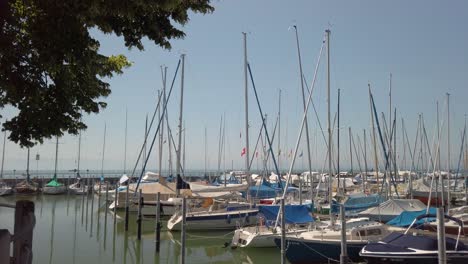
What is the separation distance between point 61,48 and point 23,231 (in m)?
2.44

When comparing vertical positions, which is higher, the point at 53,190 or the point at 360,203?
the point at 360,203

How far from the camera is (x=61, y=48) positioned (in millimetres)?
5770

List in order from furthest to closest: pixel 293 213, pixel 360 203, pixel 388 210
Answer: pixel 360 203 → pixel 388 210 → pixel 293 213

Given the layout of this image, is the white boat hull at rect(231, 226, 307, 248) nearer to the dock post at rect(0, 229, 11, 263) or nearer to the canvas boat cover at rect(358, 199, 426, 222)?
the canvas boat cover at rect(358, 199, 426, 222)

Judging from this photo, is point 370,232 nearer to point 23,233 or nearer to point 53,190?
point 23,233

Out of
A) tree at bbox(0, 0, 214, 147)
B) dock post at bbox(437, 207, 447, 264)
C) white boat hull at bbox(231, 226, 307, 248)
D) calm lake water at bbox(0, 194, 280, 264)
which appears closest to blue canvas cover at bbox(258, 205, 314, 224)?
white boat hull at bbox(231, 226, 307, 248)

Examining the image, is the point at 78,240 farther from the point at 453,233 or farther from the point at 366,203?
the point at 453,233

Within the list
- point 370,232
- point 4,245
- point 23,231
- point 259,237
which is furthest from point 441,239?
point 259,237

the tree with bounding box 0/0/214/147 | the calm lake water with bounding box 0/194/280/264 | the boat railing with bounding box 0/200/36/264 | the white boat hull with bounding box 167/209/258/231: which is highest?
the tree with bounding box 0/0/214/147

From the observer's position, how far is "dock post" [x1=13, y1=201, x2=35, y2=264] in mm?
5406

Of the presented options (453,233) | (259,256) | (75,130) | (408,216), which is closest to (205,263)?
(259,256)

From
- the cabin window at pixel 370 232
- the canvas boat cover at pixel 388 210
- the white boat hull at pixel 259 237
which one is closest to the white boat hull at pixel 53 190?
the white boat hull at pixel 259 237

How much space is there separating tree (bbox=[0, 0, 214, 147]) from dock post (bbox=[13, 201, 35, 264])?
5.83ft

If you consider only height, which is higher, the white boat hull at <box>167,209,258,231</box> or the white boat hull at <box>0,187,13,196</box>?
the white boat hull at <box>167,209,258,231</box>
